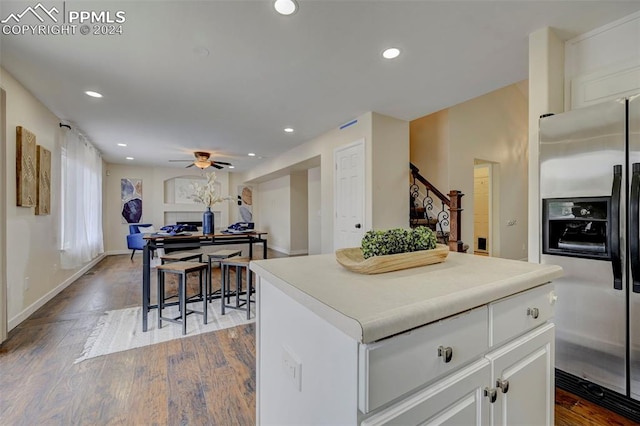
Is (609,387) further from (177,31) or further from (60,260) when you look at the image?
(60,260)

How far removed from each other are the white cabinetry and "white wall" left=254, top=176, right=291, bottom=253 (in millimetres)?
6647

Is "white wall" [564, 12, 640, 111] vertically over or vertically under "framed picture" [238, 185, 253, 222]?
over

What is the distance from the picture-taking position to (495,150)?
579 cm

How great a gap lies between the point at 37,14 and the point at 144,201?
22.5 ft

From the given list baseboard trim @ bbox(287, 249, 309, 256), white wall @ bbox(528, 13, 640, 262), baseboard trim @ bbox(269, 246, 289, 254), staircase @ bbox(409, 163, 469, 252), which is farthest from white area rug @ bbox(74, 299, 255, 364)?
baseboard trim @ bbox(269, 246, 289, 254)

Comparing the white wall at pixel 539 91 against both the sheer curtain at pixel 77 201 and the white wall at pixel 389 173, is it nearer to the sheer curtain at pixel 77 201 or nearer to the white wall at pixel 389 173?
the white wall at pixel 389 173

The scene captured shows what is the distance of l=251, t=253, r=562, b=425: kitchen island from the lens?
25.5 inches

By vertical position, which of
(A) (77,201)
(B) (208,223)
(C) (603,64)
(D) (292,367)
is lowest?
(D) (292,367)

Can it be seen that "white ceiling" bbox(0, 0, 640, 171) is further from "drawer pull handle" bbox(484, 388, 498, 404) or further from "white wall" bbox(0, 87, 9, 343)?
"drawer pull handle" bbox(484, 388, 498, 404)

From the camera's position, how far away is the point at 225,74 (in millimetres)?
2654

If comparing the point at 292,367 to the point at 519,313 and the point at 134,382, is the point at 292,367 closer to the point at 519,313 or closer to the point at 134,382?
the point at 519,313

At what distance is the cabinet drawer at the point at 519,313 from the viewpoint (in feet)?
2.99

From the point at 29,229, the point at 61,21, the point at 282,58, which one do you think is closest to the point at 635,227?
the point at 282,58

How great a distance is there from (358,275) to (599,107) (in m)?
1.93
